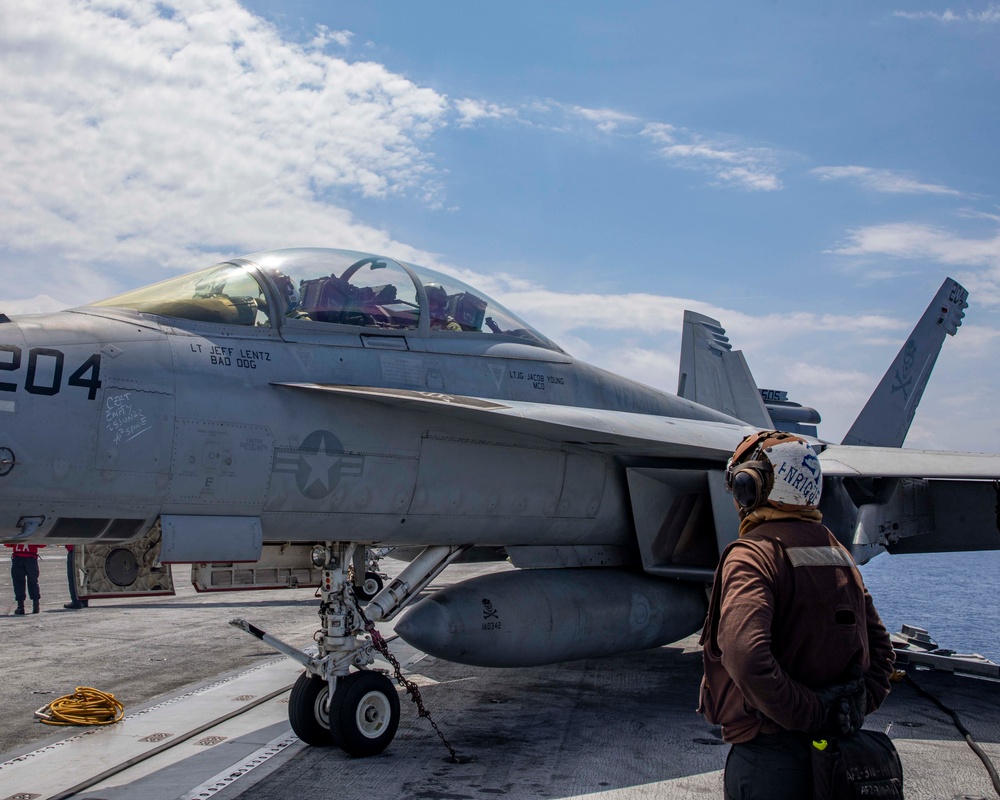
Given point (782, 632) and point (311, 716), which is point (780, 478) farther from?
point (311, 716)

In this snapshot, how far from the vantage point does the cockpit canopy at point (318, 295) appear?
629 cm

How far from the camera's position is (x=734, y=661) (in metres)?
2.62

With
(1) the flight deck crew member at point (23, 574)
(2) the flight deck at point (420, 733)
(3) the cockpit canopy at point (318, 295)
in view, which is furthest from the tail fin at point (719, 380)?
(1) the flight deck crew member at point (23, 574)

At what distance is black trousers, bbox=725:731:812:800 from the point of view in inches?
105

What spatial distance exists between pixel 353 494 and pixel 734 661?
13.4ft

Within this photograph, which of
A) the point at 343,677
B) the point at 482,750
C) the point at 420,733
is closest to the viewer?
the point at 343,677

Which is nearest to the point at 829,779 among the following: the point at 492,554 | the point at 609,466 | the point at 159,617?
the point at 609,466

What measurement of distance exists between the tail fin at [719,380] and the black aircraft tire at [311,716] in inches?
339

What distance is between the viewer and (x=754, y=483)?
116 inches

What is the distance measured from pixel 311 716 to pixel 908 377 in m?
11.5

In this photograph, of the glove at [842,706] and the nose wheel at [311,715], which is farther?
the nose wheel at [311,715]

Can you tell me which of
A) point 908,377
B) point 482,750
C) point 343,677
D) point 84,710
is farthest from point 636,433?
point 908,377

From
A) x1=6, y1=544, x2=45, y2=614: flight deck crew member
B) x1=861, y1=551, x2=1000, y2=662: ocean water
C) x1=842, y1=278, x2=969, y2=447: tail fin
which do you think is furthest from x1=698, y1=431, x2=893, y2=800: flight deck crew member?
x1=6, y1=544, x2=45, y2=614: flight deck crew member

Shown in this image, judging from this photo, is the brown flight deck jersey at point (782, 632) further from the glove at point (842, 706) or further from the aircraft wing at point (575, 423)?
the aircraft wing at point (575, 423)
